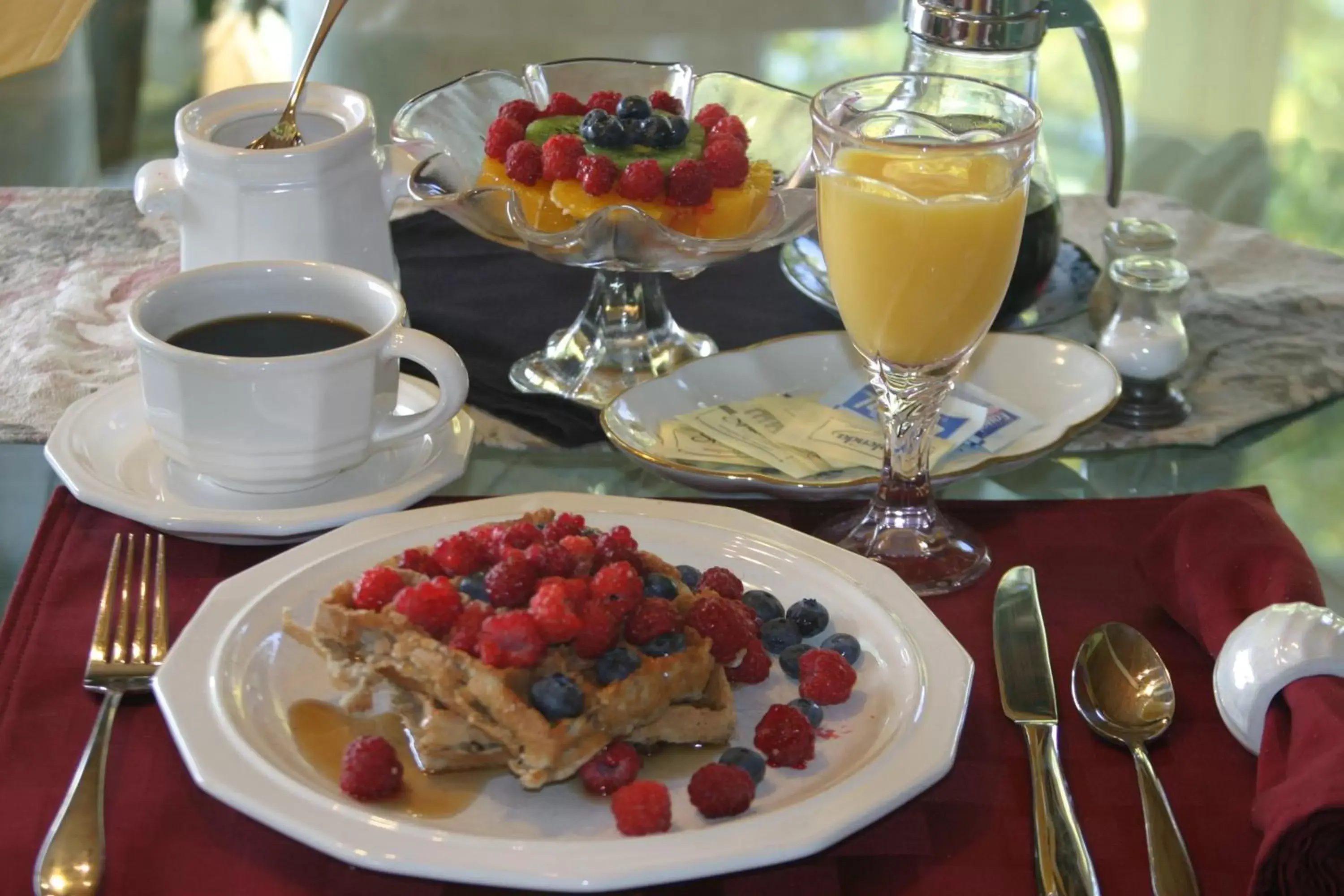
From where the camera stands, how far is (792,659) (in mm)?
797

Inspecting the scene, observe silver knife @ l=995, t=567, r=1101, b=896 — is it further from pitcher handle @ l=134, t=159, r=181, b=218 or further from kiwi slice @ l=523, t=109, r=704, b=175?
pitcher handle @ l=134, t=159, r=181, b=218

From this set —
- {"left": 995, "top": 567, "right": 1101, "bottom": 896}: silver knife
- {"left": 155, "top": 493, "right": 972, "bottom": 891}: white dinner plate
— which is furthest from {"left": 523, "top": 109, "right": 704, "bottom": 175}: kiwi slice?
{"left": 995, "top": 567, "right": 1101, "bottom": 896}: silver knife

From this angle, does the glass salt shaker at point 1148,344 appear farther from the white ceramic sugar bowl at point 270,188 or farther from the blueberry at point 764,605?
the white ceramic sugar bowl at point 270,188

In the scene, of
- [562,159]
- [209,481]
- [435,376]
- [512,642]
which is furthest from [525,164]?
[512,642]

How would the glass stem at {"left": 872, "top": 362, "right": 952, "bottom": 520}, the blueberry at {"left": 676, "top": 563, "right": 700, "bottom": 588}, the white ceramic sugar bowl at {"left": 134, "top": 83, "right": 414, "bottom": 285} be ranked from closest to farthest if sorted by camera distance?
the blueberry at {"left": 676, "top": 563, "right": 700, "bottom": 588}
the glass stem at {"left": 872, "top": 362, "right": 952, "bottom": 520}
the white ceramic sugar bowl at {"left": 134, "top": 83, "right": 414, "bottom": 285}

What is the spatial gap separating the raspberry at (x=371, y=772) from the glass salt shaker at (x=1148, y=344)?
680mm

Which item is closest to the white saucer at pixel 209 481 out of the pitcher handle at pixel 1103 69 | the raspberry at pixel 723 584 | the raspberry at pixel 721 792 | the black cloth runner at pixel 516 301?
the black cloth runner at pixel 516 301

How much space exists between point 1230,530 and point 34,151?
4.51 ft

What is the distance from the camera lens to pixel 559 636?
2.36 feet

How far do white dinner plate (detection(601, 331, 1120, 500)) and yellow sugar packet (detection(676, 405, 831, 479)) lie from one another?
0.01 metres

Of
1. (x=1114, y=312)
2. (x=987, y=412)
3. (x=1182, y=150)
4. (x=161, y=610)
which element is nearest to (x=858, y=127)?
(x=987, y=412)

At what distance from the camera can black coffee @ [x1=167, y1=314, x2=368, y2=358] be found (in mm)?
1009

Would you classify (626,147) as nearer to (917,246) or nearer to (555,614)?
(917,246)

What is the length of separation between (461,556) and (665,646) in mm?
119
